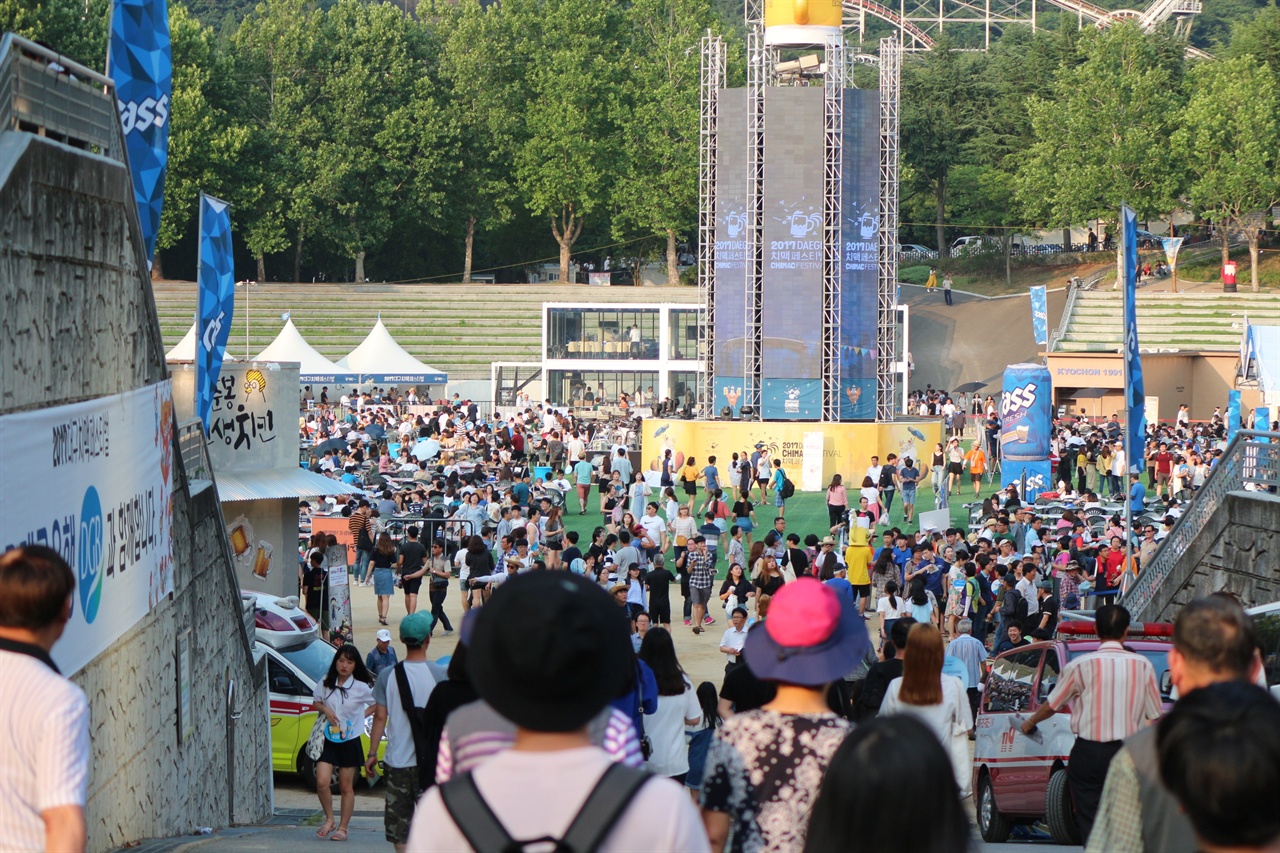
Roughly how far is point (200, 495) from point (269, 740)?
3.05 metres

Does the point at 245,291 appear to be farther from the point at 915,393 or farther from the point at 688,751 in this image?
the point at 688,751

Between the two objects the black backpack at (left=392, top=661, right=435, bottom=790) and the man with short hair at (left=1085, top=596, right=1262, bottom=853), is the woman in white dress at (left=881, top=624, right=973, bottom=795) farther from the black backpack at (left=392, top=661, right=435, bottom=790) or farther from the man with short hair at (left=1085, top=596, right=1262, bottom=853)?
the black backpack at (left=392, top=661, right=435, bottom=790)

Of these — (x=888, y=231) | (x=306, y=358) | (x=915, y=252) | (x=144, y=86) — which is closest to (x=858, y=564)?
(x=144, y=86)

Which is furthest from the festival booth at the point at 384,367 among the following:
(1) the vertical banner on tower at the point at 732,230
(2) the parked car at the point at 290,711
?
(2) the parked car at the point at 290,711

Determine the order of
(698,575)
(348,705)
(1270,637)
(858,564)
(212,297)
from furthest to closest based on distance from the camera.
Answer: (858,564) → (698,575) → (212,297) → (348,705) → (1270,637)

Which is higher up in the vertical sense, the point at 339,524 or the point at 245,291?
the point at 245,291

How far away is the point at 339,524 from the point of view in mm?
22859

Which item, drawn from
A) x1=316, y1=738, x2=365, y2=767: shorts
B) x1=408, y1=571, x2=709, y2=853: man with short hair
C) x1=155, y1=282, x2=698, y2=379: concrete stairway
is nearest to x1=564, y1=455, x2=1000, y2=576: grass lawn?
x1=316, y1=738, x2=365, y2=767: shorts

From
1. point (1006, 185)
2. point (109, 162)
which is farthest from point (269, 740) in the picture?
point (1006, 185)

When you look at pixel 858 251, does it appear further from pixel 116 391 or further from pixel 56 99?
pixel 56 99

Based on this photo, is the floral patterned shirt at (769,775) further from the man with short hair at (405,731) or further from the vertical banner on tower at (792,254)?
the vertical banner on tower at (792,254)

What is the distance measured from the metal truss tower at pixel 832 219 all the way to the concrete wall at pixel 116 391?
1051 inches

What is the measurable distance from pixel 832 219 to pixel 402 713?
31270 millimetres

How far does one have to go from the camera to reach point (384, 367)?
4528 centimetres
